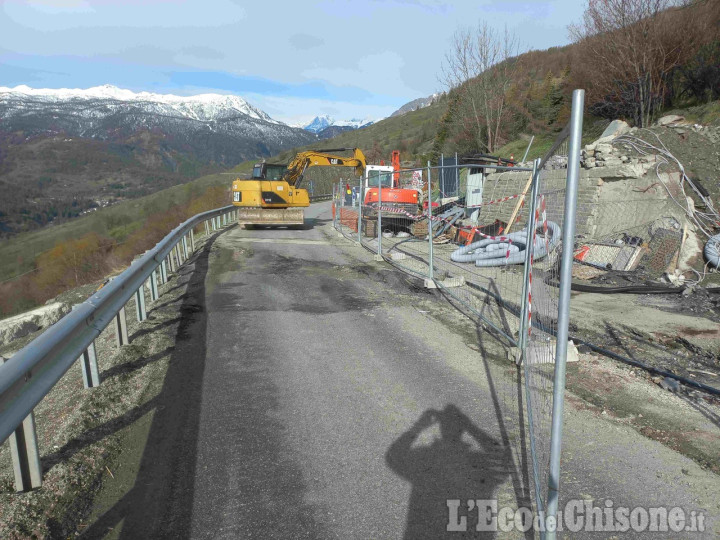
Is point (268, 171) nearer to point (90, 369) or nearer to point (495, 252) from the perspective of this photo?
point (495, 252)

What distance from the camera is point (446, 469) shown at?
3.24m

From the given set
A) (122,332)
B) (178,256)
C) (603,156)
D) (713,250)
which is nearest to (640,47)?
(603,156)

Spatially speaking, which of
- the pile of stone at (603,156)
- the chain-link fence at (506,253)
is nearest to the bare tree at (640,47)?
the chain-link fence at (506,253)

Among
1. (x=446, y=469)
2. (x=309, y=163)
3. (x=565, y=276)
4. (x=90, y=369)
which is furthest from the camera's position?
(x=309, y=163)

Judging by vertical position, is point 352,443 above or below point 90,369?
below

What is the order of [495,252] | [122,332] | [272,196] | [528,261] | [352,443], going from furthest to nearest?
[272,196], [495,252], [122,332], [528,261], [352,443]

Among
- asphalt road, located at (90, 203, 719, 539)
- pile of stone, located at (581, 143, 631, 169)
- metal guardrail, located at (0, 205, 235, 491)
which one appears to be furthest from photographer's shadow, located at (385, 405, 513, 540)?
→ pile of stone, located at (581, 143, 631, 169)

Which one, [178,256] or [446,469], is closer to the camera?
[446,469]

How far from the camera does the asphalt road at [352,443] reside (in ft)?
9.27

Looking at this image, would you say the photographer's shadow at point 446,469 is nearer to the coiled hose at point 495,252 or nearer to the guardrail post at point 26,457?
the guardrail post at point 26,457

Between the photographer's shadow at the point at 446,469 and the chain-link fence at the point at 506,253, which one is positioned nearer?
the photographer's shadow at the point at 446,469

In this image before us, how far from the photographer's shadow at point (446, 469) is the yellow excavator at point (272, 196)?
1582cm

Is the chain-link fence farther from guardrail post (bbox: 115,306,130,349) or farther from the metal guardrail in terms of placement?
guardrail post (bbox: 115,306,130,349)

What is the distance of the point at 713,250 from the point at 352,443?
9932 millimetres
